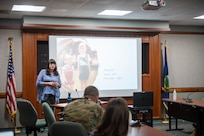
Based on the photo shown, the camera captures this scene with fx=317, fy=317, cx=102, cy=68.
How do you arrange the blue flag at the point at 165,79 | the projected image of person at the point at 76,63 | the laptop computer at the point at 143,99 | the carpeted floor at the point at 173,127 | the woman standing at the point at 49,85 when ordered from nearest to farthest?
the woman standing at the point at 49,85 → the laptop computer at the point at 143,99 → the carpeted floor at the point at 173,127 → the projected image of person at the point at 76,63 → the blue flag at the point at 165,79

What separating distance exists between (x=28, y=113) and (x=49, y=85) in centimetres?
114

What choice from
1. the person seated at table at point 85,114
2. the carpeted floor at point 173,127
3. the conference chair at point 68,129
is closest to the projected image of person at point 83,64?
the carpeted floor at point 173,127

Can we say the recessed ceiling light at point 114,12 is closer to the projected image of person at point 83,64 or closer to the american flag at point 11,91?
the projected image of person at point 83,64

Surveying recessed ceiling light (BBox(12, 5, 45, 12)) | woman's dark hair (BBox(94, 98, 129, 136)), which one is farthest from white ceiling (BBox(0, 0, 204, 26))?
woman's dark hair (BBox(94, 98, 129, 136))

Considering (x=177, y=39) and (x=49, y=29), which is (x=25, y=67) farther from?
(x=177, y=39)

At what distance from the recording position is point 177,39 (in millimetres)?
9016

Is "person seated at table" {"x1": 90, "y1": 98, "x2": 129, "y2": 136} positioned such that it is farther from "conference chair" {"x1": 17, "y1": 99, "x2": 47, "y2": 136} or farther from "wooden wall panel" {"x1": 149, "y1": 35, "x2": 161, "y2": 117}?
"wooden wall panel" {"x1": 149, "y1": 35, "x2": 161, "y2": 117}

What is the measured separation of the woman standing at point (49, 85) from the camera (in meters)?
6.09

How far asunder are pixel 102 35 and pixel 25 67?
208cm

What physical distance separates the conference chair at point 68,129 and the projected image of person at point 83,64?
5.01 m

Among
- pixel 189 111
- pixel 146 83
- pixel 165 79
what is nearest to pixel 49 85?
pixel 189 111

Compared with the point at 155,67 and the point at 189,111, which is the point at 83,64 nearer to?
the point at 155,67

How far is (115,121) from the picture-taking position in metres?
2.26

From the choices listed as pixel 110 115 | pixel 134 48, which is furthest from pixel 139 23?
pixel 110 115
